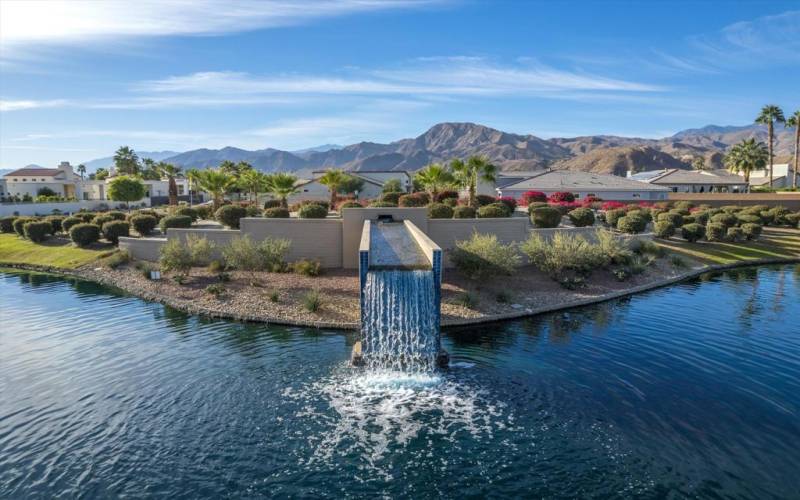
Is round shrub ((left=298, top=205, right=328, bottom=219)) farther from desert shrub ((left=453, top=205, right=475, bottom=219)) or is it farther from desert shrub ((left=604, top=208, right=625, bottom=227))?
desert shrub ((left=604, top=208, right=625, bottom=227))

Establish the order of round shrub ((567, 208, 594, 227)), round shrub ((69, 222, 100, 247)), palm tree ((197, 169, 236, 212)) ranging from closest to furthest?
round shrub ((69, 222, 100, 247)) < round shrub ((567, 208, 594, 227)) < palm tree ((197, 169, 236, 212))

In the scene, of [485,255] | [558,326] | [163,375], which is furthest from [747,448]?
[163,375]

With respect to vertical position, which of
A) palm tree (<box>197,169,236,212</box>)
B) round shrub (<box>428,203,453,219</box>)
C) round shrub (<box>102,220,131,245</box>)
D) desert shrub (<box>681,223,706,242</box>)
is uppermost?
palm tree (<box>197,169,236,212</box>)

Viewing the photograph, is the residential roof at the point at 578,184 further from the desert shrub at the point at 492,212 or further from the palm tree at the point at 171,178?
the palm tree at the point at 171,178

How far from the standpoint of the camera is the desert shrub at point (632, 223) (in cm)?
3988

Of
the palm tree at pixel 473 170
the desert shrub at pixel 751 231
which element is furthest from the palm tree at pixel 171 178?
the desert shrub at pixel 751 231

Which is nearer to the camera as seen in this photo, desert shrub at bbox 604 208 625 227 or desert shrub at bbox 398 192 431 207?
desert shrub at bbox 604 208 625 227

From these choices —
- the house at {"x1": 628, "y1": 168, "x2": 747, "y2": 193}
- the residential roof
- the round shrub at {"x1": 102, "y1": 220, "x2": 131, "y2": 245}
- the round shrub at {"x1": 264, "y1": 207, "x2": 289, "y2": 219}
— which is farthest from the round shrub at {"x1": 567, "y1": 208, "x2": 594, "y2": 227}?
the house at {"x1": 628, "y1": 168, "x2": 747, "y2": 193}

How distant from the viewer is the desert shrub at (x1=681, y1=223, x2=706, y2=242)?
42.6 meters

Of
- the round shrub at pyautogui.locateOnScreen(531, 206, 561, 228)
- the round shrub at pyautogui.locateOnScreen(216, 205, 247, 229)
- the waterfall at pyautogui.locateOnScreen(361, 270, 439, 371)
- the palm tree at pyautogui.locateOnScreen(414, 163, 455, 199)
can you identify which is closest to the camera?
the waterfall at pyautogui.locateOnScreen(361, 270, 439, 371)

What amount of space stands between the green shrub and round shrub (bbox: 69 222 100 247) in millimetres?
38942

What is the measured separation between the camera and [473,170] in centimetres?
4766

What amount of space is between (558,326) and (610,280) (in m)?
10.1

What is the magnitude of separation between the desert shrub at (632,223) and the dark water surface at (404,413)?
57.5ft
